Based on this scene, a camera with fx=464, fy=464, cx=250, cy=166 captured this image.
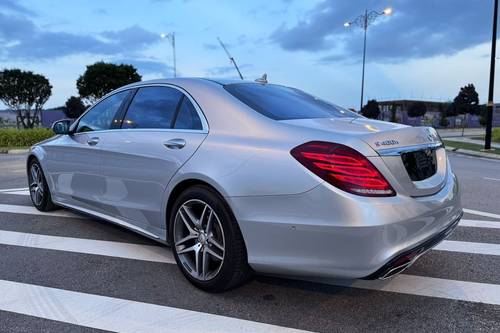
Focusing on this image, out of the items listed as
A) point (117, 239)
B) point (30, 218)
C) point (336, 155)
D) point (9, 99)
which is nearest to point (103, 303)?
point (117, 239)

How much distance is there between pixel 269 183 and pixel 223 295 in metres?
1.03

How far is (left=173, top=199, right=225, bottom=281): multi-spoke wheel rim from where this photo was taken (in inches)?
135

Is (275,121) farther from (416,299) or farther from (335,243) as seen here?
(416,299)

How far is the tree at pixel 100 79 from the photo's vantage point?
57.8 meters

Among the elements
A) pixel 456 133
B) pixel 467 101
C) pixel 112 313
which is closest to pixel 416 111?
pixel 467 101

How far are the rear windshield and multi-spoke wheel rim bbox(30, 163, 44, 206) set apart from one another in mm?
3443

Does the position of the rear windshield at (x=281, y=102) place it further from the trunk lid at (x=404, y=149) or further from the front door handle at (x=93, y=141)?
the front door handle at (x=93, y=141)

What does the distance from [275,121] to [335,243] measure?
3.19 feet

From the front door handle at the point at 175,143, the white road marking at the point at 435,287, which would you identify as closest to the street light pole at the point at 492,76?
the white road marking at the point at 435,287

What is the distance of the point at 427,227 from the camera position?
10.1 ft

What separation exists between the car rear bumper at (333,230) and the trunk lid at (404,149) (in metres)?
0.13

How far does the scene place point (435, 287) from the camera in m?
3.58

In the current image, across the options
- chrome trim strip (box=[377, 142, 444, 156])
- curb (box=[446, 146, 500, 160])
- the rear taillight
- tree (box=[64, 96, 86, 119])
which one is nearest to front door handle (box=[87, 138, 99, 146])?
the rear taillight

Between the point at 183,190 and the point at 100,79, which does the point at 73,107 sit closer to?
the point at 100,79
